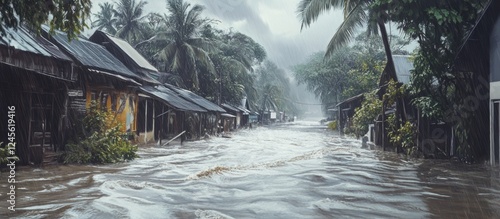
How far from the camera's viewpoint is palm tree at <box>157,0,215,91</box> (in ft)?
106

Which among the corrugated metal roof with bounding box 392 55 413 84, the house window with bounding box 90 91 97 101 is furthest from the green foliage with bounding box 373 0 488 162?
the house window with bounding box 90 91 97 101

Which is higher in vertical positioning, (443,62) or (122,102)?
(443,62)

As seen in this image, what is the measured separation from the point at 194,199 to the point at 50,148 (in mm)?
6429

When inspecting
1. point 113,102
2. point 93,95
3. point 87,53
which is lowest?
point 113,102

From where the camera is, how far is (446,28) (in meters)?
13.0

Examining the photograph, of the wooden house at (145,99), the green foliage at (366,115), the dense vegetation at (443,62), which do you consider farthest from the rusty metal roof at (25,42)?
the green foliage at (366,115)

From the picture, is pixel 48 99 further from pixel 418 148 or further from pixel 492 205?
pixel 418 148

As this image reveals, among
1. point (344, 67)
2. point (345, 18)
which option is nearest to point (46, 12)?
point (345, 18)

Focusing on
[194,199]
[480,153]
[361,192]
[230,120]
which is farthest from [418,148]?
[230,120]

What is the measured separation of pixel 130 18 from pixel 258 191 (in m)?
36.4

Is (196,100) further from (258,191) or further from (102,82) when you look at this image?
(258,191)

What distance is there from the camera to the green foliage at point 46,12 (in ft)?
18.7

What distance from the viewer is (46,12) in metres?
5.89

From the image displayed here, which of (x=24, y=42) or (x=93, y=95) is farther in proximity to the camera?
(x=93, y=95)
